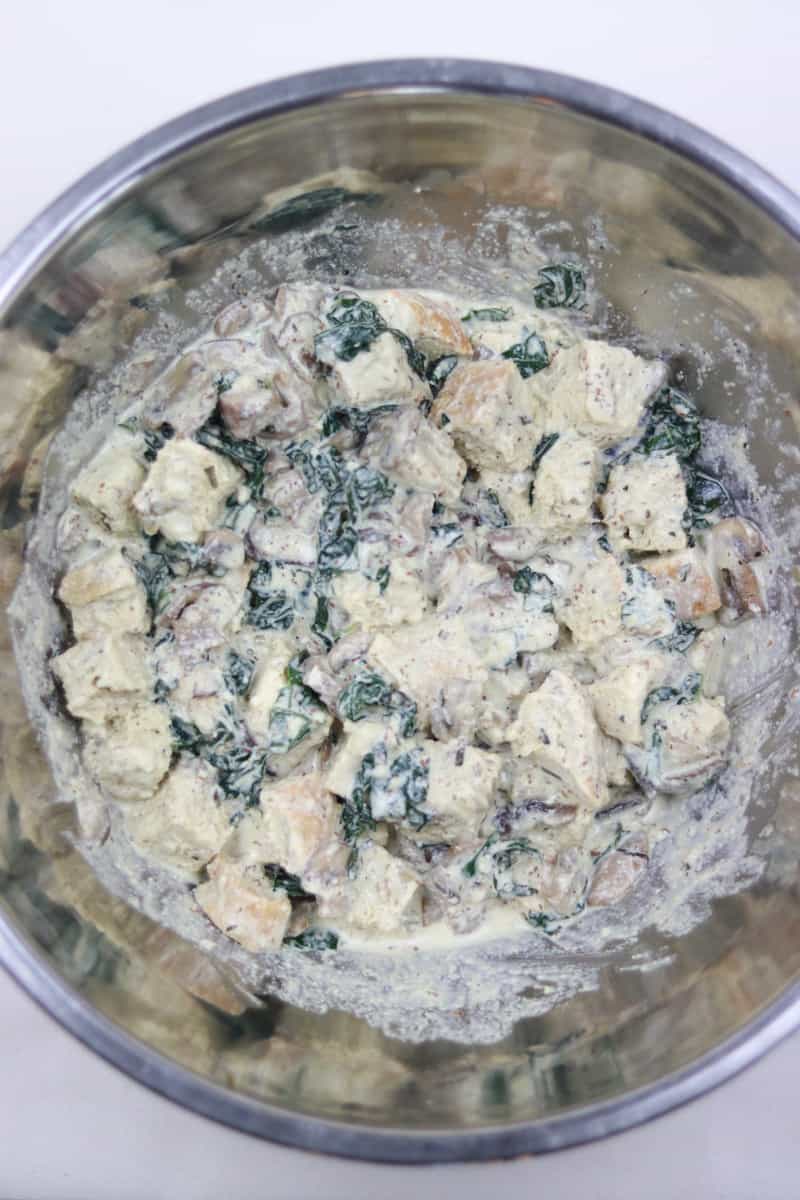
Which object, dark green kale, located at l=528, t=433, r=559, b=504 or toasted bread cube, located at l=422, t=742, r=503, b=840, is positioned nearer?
toasted bread cube, located at l=422, t=742, r=503, b=840

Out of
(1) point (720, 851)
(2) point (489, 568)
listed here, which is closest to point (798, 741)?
(1) point (720, 851)

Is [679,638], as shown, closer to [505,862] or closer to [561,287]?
[505,862]

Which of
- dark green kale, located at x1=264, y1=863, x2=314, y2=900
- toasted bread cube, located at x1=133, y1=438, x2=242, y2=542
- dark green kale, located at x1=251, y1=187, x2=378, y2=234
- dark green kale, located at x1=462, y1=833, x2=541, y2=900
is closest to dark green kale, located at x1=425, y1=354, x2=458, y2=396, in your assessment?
dark green kale, located at x1=251, y1=187, x2=378, y2=234

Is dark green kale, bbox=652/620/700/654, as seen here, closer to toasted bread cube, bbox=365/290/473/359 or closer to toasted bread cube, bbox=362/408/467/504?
toasted bread cube, bbox=362/408/467/504

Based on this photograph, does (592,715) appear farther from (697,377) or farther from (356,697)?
(697,377)

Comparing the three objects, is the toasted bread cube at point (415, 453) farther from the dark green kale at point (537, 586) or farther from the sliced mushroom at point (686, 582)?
the sliced mushroom at point (686, 582)

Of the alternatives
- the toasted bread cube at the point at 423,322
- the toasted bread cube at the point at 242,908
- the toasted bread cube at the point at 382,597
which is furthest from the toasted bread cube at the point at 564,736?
the toasted bread cube at the point at 423,322

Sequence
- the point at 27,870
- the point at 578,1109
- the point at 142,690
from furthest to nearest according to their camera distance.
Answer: the point at 142,690 < the point at 27,870 < the point at 578,1109
